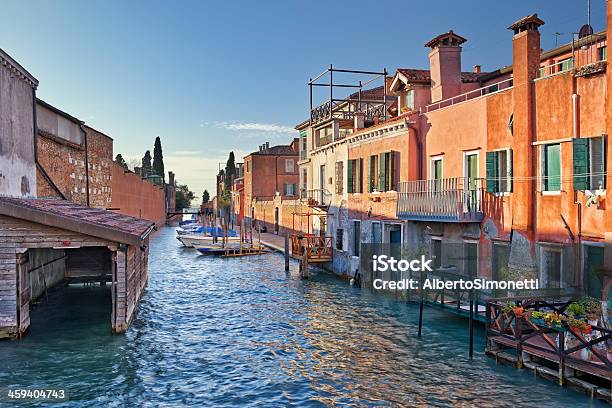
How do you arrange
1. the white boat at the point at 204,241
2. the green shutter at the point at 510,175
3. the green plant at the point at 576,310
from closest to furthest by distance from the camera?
the green plant at the point at 576,310 < the green shutter at the point at 510,175 < the white boat at the point at 204,241

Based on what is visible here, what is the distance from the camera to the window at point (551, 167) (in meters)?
14.1

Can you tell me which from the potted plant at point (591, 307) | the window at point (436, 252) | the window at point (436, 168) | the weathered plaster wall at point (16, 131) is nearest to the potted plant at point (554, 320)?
the potted plant at point (591, 307)

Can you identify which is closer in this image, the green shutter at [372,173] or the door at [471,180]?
the door at [471,180]

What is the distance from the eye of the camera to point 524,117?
14.8 metres

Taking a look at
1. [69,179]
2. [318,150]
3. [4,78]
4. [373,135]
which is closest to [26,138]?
[4,78]

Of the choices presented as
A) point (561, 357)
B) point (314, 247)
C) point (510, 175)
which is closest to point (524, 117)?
point (510, 175)

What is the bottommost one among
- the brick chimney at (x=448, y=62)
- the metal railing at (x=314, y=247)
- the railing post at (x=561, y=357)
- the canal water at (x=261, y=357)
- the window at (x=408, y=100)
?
the canal water at (x=261, y=357)

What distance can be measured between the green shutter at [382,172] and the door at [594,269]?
1021cm

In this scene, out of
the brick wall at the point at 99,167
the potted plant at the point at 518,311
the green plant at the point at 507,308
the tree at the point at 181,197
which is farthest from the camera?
the tree at the point at 181,197

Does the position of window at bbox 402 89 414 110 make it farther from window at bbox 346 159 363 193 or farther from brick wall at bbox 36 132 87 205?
brick wall at bbox 36 132 87 205

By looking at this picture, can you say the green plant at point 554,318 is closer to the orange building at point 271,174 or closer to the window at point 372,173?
the window at point 372,173

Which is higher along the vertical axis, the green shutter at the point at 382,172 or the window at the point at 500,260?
the green shutter at the point at 382,172

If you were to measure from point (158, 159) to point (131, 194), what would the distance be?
52962mm

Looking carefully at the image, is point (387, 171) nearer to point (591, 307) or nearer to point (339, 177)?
point (339, 177)
